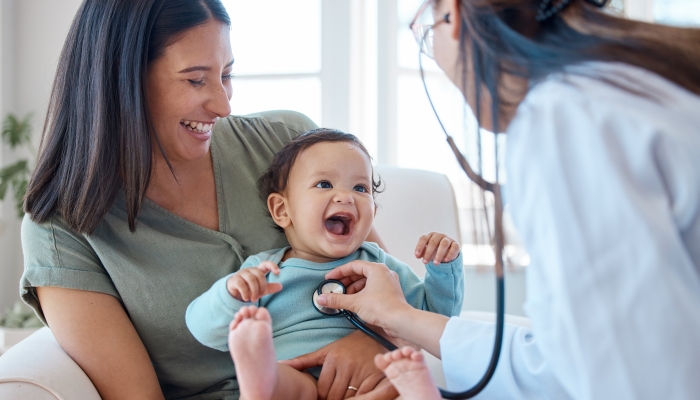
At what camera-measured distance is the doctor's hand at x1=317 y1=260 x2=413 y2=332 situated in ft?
4.12

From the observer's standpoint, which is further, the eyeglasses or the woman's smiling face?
the woman's smiling face

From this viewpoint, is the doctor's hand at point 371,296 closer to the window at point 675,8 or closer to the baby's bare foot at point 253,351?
the baby's bare foot at point 253,351

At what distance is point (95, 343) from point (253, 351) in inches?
17.8

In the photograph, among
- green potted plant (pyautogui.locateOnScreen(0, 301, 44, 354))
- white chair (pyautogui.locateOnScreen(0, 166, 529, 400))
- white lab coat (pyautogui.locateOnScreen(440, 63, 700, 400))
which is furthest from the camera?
green potted plant (pyautogui.locateOnScreen(0, 301, 44, 354))

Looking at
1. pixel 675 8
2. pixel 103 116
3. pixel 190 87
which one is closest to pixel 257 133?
pixel 190 87

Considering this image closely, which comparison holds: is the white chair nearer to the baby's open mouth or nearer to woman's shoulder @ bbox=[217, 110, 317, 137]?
woman's shoulder @ bbox=[217, 110, 317, 137]

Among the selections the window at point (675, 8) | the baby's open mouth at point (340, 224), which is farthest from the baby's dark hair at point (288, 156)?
the window at point (675, 8)

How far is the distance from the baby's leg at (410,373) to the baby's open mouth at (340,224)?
0.46m

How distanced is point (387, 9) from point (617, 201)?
275 cm

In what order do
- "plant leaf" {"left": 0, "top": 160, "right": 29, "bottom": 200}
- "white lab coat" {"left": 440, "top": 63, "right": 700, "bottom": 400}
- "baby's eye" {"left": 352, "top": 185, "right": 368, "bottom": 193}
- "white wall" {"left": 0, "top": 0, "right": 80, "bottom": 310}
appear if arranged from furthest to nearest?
1. "white wall" {"left": 0, "top": 0, "right": 80, "bottom": 310}
2. "plant leaf" {"left": 0, "top": 160, "right": 29, "bottom": 200}
3. "baby's eye" {"left": 352, "top": 185, "right": 368, "bottom": 193}
4. "white lab coat" {"left": 440, "top": 63, "right": 700, "bottom": 400}

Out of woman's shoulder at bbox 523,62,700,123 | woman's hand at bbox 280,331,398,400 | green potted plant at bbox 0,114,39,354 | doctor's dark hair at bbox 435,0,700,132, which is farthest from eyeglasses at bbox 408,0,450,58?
green potted plant at bbox 0,114,39,354

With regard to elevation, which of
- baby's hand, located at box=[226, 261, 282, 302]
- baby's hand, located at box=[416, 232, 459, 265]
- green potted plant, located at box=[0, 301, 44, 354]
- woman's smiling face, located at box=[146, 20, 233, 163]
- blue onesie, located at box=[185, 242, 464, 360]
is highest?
woman's smiling face, located at box=[146, 20, 233, 163]

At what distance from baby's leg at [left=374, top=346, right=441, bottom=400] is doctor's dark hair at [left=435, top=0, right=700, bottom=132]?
384 millimetres

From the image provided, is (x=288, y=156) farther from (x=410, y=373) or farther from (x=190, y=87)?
(x=410, y=373)
